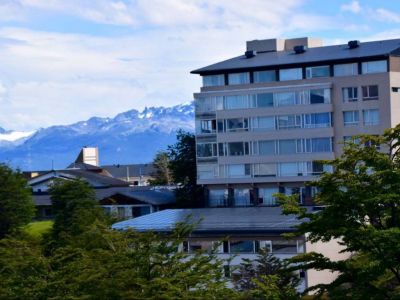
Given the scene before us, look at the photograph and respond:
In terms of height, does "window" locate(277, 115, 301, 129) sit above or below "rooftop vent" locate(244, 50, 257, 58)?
below

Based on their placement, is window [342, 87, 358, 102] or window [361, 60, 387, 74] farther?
window [342, 87, 358, 102]

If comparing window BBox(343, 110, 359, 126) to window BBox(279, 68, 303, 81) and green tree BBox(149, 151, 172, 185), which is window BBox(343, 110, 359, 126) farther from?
green tree BBox(149, 151, 172, 185)

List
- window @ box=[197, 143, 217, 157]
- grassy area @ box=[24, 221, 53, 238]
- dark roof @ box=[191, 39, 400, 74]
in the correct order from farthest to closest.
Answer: window @ box=[197, 143, 217, 157], dark roof @ box=[191, 39, 400, 74], grassy area @ box=[24, 221, 53, 238]

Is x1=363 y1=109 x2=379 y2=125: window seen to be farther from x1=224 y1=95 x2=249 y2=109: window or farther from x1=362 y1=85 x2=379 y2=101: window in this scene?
x1=224 y1=95 x2=249 y2=109: window

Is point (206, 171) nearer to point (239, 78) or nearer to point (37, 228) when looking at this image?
point (239, 78)

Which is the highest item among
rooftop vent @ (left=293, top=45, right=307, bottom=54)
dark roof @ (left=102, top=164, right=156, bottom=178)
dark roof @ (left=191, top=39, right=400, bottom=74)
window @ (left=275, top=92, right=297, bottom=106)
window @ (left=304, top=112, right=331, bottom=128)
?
rooftop vent @ (left=293, top=45, right=307, bottom=54)

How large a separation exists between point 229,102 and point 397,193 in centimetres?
5254

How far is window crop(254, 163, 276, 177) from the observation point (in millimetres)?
79750

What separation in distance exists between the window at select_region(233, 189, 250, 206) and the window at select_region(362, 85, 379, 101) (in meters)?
11.7

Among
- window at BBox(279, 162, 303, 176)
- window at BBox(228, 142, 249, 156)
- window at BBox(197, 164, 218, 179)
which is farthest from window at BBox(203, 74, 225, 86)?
window at BBox(279, 162, 303, 176)

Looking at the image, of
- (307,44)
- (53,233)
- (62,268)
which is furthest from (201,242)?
(307,44)

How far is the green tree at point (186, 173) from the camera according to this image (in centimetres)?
8450

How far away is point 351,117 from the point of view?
7725 cm

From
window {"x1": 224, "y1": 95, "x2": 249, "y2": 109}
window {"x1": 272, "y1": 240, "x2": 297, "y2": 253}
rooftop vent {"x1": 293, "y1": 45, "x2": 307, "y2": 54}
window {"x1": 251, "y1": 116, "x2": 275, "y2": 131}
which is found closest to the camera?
window {"x1": 272, "y1": 240, "x2": 297, "y2": 253}
